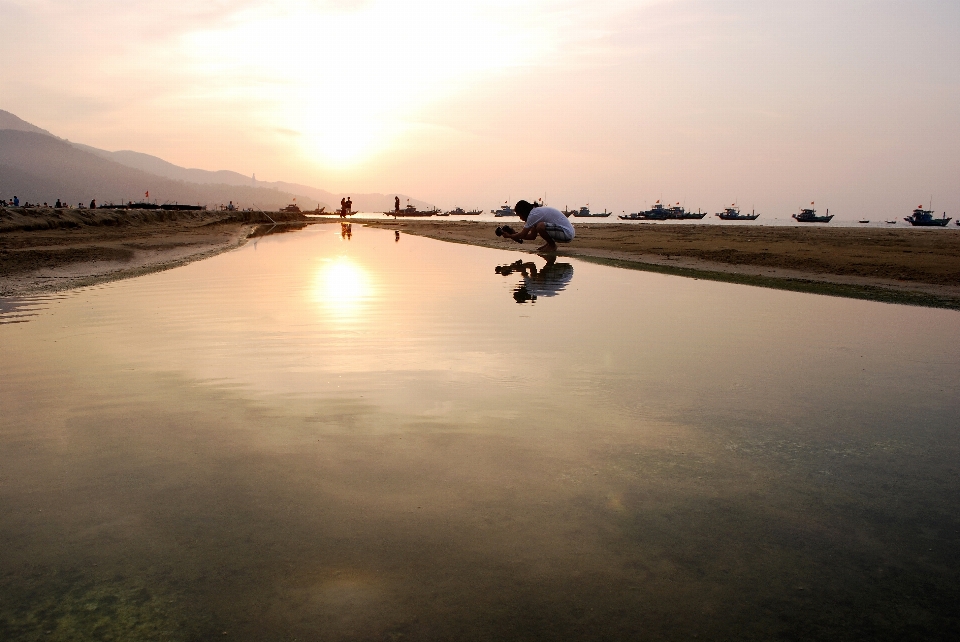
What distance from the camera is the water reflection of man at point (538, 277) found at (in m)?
13.8

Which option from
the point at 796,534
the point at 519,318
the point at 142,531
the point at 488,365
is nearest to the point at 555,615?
the point at 796,534

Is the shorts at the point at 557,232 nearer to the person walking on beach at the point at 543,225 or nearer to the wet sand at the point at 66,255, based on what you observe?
the person walking on beach at the point at 543,225

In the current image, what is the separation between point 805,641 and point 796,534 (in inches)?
38.6

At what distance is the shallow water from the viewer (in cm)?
288

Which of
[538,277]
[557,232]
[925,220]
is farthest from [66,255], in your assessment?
[925,220]

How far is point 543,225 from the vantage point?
26.5 metres

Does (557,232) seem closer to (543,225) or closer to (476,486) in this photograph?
(543,225)

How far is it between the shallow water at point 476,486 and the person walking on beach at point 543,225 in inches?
688

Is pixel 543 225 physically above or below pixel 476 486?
above

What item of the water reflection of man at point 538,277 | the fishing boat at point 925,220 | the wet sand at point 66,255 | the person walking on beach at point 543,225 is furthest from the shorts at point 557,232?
the fishing boat at point 925,220

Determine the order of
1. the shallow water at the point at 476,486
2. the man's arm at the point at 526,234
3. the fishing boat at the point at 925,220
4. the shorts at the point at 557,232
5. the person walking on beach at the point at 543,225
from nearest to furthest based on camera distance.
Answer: the shallow water at the point at 476,486, the man's arm at the point at 526,234, the person walking on beach at the point at 543,225, the shorts at the point at 557,232, the fishing boat at the point at 925,220

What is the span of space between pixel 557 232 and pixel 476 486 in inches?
933

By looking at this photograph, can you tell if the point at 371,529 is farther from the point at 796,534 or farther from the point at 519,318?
the point at 519,318

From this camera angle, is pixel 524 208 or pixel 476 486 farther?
pixel 524 208
